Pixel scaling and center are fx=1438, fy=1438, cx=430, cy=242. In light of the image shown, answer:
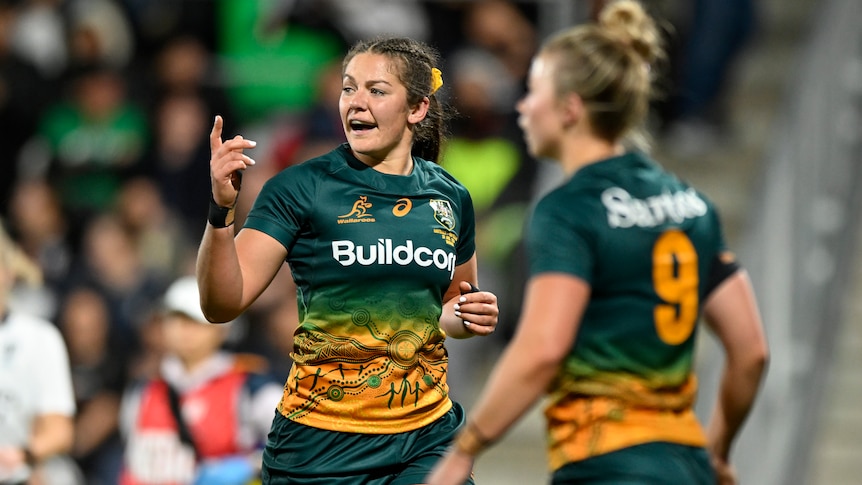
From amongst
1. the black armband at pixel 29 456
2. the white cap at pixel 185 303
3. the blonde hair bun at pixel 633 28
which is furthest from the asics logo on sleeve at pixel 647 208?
the white cap at pixel 185 303

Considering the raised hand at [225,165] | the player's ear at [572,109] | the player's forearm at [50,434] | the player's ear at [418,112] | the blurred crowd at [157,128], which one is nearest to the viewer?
the player's ear at [572,109]

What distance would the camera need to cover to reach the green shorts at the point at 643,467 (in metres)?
3.35

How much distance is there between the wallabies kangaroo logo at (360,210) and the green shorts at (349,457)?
1.99 ft

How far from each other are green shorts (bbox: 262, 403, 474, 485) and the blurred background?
12.7 feet

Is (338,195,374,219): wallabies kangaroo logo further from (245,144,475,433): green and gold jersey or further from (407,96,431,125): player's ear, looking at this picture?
(407,96,431,125): player's ear

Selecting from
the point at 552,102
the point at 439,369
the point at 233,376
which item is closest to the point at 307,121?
the point at 233,376

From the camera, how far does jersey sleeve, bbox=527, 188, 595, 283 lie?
330cm

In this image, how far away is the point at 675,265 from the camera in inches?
135

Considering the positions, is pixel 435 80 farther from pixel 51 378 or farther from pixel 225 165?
pixel 51 378

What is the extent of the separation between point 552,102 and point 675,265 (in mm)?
492

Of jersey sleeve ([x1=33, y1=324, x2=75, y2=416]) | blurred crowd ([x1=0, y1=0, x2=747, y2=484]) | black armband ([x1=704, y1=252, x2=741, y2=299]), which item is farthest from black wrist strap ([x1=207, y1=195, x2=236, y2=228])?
blurred crowd ([x1=0, y1=0, x2=747, y2=484])

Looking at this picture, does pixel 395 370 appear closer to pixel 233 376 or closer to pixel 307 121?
pixel 233 376

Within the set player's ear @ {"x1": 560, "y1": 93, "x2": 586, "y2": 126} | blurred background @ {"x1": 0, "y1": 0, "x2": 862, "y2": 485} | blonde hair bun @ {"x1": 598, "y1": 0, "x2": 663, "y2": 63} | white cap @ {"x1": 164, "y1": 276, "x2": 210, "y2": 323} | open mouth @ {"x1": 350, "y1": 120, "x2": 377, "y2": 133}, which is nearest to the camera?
player's ear @ {"x1": 560, "y1": 93, "x2": 586, "y2": 126}

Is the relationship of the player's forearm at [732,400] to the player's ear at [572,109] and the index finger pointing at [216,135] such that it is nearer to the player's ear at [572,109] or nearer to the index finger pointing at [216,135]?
the player's ear at [572,109]
